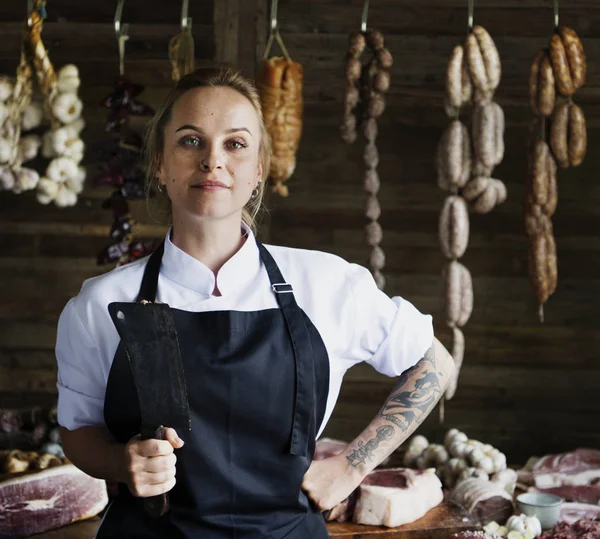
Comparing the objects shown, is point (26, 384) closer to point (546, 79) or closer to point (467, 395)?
point (467, 395)

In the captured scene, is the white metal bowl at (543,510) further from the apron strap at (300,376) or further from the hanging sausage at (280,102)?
the hanging sausage at (280,102)

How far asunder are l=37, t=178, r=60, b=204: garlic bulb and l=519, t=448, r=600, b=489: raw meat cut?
8.70 ft

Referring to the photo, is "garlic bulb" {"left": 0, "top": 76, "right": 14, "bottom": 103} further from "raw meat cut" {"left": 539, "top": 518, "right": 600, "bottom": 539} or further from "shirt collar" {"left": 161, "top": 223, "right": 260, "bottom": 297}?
"raw meat cut" {"left": 539, "top": 518, "right": 600, "bottom": 539}

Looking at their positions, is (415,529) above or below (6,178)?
below

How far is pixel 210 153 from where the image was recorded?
208 cm

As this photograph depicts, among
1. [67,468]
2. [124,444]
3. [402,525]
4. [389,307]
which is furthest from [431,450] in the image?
[124,444]

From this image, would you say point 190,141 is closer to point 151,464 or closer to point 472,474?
point 151,464

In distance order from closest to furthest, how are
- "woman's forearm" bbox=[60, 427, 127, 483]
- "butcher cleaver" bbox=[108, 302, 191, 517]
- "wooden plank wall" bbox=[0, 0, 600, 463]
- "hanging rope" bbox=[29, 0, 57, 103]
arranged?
"butcher cleaver" bbox=[108, 302, 191, 517], "woman's forearm" bbox=[60, 427, 127, 483], "hanging rope" bbox=[29, 0, 57, 103], "wooden plank wall" bbox=[0, 0, 600, 463]

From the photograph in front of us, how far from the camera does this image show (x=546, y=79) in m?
4.03

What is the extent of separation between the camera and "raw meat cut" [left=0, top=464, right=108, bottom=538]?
3.30m

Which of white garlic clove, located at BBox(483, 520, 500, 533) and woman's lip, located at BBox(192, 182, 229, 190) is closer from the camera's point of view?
woman's lip, located at BBox(192, 182, 229, 190)

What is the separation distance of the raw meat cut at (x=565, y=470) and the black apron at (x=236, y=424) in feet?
7.21

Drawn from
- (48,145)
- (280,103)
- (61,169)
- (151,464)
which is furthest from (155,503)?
(48,145)

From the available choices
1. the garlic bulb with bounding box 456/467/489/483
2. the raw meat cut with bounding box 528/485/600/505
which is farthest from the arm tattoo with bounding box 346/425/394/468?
the raw meat cut with bounding box 528/485/600/505
